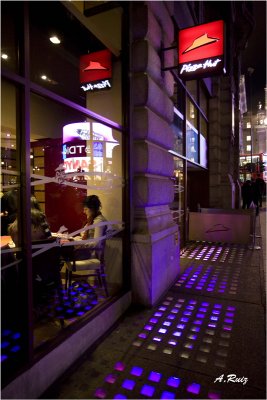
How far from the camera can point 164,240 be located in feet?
16.1

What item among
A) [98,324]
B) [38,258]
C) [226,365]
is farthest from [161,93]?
[226,365]

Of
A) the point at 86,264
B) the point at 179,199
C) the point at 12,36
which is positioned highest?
the point at 12,36

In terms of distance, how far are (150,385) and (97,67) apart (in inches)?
177

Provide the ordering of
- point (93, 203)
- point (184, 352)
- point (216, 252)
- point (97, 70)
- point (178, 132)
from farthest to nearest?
point (178, 132) → point (216, 252) → point (97, 70) → point (93, 203) → point (184, 352)

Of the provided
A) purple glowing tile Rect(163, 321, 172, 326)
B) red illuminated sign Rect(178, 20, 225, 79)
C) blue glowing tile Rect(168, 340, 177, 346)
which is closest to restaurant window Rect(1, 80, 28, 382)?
blue glowing tile Rect(168, 340, 177, 346)

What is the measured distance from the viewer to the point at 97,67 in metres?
4.64

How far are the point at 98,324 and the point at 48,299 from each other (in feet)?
4.02

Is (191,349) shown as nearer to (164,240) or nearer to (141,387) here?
(141,387)

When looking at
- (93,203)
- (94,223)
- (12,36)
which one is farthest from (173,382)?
(12,36)

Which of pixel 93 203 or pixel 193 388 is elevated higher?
pixel 93 203

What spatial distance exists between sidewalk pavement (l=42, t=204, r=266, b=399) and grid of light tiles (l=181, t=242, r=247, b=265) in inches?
73.8

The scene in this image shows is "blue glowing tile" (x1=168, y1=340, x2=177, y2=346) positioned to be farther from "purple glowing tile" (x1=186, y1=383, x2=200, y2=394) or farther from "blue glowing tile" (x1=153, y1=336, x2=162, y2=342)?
"purple glowing tile" (x1=186, y1=383, x2=200, y2=394)

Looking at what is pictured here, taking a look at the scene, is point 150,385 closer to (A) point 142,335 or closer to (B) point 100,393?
(B) point 100,393

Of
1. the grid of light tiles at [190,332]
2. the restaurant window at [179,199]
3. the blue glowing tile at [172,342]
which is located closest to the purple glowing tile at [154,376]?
the grid of light tiles at [190,332]
